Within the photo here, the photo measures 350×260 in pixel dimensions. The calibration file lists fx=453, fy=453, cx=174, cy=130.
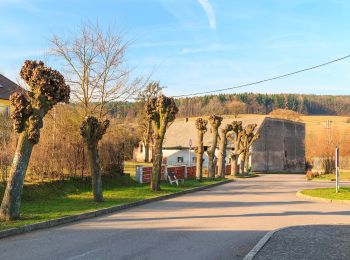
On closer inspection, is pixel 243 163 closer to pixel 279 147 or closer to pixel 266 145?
pixel 266 145

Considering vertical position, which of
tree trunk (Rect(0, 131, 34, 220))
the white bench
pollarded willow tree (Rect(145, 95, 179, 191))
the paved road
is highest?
pollarded willow tree (Rect(145, 95, 179, 191))

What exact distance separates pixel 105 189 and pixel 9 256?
14.9 m

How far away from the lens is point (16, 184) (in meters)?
12.9

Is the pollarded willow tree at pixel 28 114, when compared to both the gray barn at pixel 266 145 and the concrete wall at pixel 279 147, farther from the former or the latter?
the concrete wall at pixel 279 147

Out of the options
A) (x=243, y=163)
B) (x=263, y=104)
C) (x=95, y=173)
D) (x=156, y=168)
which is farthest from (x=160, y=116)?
(x=263, y=104)

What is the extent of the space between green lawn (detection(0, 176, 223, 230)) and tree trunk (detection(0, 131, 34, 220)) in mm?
414

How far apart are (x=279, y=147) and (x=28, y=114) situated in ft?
201

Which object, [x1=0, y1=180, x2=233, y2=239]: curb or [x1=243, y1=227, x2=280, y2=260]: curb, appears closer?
[x1=243, y1=227, x2=280, y2=260]: curb

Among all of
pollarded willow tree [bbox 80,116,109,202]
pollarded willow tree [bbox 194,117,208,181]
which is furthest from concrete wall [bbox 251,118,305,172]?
pollarded willow tree [bbox 80,116,109,202]

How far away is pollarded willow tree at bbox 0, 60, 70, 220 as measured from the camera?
1274cm

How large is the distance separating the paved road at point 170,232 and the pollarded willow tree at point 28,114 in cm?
188

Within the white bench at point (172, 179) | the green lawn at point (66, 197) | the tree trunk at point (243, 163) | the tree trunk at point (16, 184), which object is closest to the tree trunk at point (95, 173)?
the green lawn at point (66, 197)

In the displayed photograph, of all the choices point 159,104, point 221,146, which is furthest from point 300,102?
point 159,104

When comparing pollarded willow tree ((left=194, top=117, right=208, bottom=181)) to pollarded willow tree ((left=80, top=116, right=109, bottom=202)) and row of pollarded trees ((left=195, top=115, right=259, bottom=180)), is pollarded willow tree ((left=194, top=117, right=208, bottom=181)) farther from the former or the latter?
pollarded willow tree ((left=80, top=116, right=109, bottom=202))
